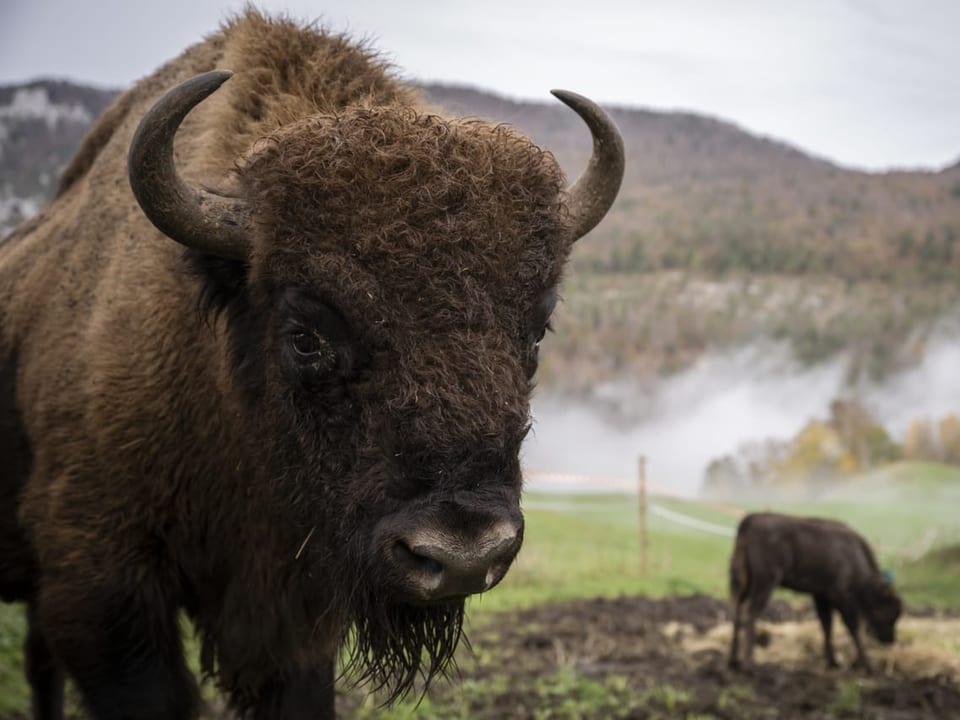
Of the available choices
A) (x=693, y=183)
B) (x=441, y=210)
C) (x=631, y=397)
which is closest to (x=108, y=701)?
(x=441, y=210)

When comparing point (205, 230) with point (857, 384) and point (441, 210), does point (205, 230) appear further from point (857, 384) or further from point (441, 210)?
point (857, 384)

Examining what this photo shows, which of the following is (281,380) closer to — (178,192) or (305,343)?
(305,343)

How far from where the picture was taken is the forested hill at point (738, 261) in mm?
53562

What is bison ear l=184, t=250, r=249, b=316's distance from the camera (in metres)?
3.41

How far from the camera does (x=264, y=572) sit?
12.3 ft

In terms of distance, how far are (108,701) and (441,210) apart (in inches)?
93.7

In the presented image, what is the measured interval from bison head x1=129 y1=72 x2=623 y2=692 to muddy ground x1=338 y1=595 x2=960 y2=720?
2519mm

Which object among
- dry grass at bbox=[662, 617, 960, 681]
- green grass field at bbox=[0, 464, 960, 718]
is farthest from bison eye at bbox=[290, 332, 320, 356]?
dry grass at bbox=[662, 617, 960, 681]

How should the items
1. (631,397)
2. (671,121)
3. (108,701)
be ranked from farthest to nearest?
(671,121)
(631,397)
(108,701)

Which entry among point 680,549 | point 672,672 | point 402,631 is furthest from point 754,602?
point 680,549

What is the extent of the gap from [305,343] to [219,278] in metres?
0.58

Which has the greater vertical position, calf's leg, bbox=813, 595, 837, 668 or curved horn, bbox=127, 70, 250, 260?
curved horn, bbox=127, 70, 250, 260

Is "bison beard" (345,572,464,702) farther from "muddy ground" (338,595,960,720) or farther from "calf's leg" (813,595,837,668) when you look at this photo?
"calf's leg" (813,595,837,668)

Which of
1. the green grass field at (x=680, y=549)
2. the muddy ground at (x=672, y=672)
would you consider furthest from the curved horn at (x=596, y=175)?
the green grass field at (x=680, y=549)
